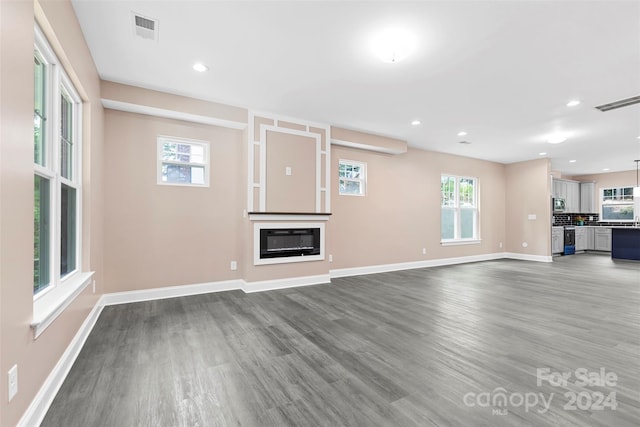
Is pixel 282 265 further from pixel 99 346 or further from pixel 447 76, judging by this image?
pixel 447 76

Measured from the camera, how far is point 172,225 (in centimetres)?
411

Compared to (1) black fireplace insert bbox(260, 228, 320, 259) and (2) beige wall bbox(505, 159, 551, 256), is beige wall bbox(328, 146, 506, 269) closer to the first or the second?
(1) black fireplace insert bbox(260, 228, 320, 259)

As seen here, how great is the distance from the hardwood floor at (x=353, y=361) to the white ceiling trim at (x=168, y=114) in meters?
2.56

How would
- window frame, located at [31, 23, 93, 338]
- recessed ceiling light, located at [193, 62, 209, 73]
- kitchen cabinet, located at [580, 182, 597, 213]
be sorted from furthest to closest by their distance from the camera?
kitchen cabinet, located at [580, 182, 597, 213], recessed ceiling light, located at [193, 62, 209, 73], window frame, located at [31, 23, 93, 338]

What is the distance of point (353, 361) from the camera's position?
2209mm

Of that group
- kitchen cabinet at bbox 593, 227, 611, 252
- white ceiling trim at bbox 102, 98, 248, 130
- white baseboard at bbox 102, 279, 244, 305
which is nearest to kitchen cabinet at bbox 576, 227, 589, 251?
kitchen cabinet at bbox 593, 227, 611, 252

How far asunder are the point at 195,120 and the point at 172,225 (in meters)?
1.57

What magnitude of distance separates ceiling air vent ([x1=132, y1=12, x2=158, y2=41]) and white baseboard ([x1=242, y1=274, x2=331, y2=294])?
3220mm

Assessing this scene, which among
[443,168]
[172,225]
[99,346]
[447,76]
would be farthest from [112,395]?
[443,168]

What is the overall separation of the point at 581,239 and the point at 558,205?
1797 millimetres

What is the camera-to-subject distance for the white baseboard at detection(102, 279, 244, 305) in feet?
12.2

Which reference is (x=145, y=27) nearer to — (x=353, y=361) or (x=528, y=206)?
(x=353, y=361)

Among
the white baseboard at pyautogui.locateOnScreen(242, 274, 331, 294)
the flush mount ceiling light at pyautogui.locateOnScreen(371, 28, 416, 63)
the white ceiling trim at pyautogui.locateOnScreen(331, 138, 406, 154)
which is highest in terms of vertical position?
the flush mount ceiling light at pyautogui.locateOnScreen(371, 28, 416, 63)

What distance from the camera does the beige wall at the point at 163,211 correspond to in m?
3.77
